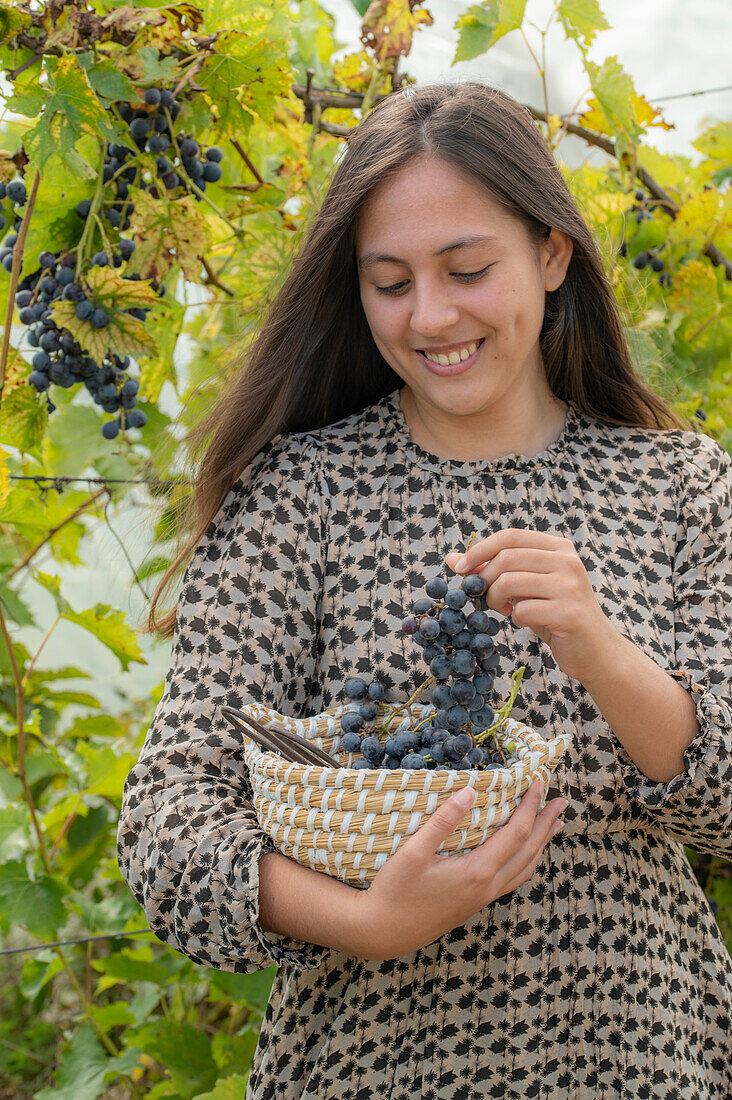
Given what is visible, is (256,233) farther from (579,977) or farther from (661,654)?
(579,977)

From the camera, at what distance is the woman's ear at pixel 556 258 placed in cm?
132

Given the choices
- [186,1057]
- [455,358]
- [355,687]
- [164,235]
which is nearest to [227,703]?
[355,687]

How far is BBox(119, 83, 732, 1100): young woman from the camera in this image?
40.4 inches

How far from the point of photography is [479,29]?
166 cm

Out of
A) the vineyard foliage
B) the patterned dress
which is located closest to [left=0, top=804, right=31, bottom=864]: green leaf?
the vineyard foliage

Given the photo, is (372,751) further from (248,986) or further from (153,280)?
(248,986)

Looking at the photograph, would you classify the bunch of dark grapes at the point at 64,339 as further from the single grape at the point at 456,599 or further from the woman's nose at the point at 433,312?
the single grape at the point at 456,599

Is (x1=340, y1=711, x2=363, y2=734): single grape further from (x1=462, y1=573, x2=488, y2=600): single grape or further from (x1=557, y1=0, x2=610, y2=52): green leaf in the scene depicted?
(x1=557, y1=0, x2=610, y2=52): green leaf

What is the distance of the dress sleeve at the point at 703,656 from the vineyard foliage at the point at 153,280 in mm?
428

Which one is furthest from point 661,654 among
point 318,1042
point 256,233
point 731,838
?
point 256,233

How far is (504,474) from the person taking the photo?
1319 mm

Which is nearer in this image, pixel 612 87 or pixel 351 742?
pixel 351 742

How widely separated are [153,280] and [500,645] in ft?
2.49

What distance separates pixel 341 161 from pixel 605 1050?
3.78 ft
